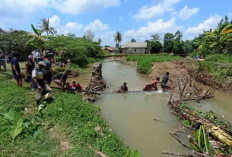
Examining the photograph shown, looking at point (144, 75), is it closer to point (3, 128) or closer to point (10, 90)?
point (10, 90)

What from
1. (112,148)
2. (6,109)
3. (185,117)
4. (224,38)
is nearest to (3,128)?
(6,109)

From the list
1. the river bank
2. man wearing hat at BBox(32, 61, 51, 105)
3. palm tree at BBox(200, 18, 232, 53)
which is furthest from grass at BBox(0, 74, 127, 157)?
palm tree at BBox(200, 18, 232, 53)

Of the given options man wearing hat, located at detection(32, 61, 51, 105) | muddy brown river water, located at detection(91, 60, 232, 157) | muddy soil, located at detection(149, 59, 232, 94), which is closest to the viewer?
muddy brown river water, located at detection(91, 60, 232, 157)

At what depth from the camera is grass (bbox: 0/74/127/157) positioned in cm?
371

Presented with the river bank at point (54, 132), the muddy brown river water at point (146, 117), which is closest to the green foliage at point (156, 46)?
the muddy brown river water at point (146, 117)

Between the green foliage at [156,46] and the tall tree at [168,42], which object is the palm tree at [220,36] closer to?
the tall tree at [168,42]

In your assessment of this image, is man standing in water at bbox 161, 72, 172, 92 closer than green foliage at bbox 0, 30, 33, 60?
Yes

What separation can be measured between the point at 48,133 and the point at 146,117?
13.8 ft

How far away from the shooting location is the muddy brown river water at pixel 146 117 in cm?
516

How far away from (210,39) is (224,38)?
6.48 feet

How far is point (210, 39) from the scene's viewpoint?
71.7 ft

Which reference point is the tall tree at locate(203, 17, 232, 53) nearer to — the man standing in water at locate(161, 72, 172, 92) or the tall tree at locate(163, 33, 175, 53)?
the man standing in water at locate(161, 72, 172, 92)

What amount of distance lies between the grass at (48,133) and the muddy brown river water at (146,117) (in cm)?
97

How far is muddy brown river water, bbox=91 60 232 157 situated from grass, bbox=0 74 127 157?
971mm
